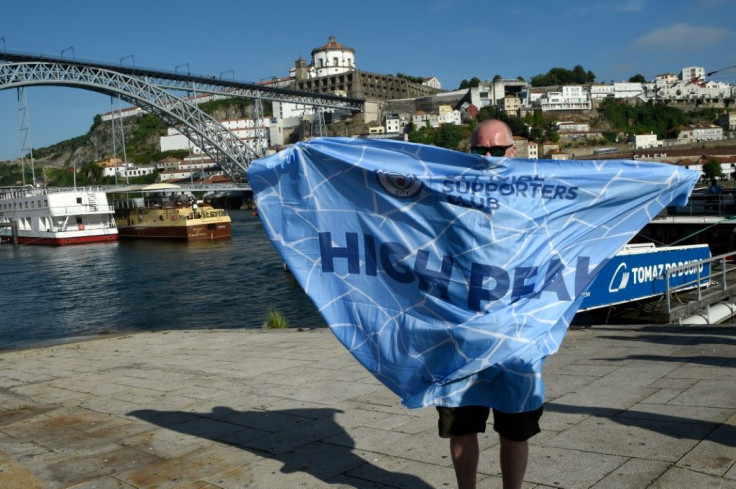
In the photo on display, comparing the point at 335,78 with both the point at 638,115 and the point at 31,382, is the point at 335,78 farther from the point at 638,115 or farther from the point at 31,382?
the point at 31,382

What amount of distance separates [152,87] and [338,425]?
65937mm

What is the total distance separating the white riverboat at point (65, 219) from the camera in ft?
176

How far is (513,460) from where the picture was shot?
9.09 ft

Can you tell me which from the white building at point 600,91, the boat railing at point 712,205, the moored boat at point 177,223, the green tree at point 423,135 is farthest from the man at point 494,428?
the white building at point 600,91

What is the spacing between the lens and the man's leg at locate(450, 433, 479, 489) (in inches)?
112

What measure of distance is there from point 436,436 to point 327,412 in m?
1.08

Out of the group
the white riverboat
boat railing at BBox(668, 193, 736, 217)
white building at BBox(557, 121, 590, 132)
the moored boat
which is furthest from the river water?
white building at BBox(557, 121, 590, 132)

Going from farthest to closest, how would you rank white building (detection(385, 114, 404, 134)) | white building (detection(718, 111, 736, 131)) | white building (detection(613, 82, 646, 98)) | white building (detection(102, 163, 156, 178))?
white building (detection(613, 82, 646, 98)) → white building (detection(102, 163, 156, 178)) → white building (detection(718, 111, 736, 131)) → white building (detection(385, 114, 404, 134))

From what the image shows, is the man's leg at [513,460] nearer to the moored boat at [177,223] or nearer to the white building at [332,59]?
the moored boat at [177,223]

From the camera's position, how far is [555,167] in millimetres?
3006

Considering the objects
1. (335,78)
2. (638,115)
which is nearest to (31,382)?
(335,78)

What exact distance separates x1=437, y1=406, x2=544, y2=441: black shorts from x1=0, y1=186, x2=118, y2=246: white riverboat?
5441cm

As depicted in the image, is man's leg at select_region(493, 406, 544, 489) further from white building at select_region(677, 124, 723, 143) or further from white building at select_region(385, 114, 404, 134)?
white building at select_region(677, 124, 723, 143)

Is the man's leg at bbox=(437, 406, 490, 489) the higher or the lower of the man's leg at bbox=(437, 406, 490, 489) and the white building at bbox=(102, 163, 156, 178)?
the lower
